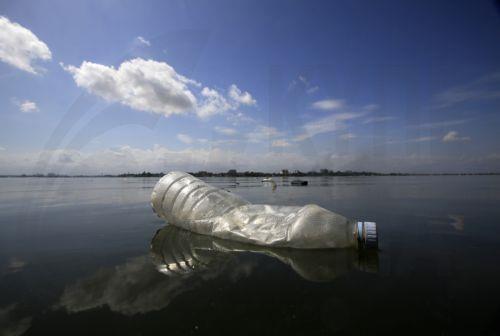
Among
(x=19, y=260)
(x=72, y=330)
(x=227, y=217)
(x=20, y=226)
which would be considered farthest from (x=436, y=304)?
(x=20, y=226)

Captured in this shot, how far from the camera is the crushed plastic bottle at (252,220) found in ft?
15.8

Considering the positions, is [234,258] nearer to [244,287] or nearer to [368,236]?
[244,287]

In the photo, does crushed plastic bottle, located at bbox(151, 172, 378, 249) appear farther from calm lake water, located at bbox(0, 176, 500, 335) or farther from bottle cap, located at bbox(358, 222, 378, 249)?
calm lake water, located at bbox(0, 176, 500, 335)

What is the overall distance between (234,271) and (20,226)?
24.0ft

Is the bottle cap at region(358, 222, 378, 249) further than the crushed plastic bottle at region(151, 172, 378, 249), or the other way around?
the crushed plastic bottle at region(151, 172, 378, 249)

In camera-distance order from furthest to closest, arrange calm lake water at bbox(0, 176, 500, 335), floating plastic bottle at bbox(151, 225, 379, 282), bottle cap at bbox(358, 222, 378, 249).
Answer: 1. bottle cap at bbox(358, 222, 378, 249)
2. floating plastic bottle at bbox(151, 225, 379, 282)
3. calm lake water at bbox(0, 176, 500, 335)

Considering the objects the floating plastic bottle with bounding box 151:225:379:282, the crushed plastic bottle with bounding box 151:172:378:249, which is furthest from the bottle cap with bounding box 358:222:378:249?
the floating plastic bottle with bounding box 151:225:379:282

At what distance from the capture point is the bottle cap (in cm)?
450

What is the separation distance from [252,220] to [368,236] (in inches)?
94.8

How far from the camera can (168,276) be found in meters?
3.62

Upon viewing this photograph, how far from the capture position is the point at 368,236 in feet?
14.8

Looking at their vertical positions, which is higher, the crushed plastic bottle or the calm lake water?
the crushed plastic bottle

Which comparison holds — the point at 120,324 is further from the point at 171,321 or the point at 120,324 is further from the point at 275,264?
the point at 275,264

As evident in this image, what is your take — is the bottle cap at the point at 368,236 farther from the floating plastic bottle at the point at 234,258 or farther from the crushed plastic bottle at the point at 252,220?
the floating plastic bottle at the point at 234,258
